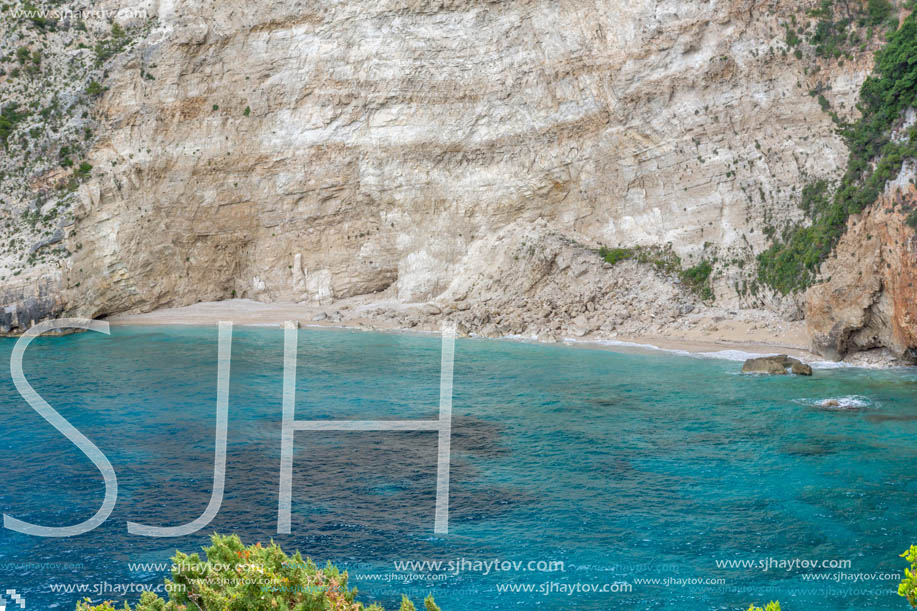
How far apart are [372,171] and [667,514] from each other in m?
35.5

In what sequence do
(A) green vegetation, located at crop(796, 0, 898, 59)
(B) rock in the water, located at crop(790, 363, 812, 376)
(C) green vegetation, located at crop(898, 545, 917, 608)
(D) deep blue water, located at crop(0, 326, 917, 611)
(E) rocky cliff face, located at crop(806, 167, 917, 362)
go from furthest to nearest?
1. (A) green vegetation, located at crop(796, 0, 898, 59)
2. (B) rock in the water, located at crop(790, 363, 812, 376)
3. (E) rocky cliff face, located at crop(806, 167, 917, 362)
4. (D) deep blue water, located at crop(0, 326, 917, 611)
5. (C) green vegetation, located at crop(898, 545, 917, 608)

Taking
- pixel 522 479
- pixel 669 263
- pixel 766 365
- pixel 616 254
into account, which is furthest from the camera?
pixel 616 254

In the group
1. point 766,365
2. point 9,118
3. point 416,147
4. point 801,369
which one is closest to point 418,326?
point 416,147

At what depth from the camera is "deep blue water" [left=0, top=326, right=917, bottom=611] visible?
1146cm

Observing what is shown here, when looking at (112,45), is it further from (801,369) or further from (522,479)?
(801,369)

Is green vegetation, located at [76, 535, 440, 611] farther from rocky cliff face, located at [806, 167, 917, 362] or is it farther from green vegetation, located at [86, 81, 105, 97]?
green vegetation, located at [86, 81, 105, 97]

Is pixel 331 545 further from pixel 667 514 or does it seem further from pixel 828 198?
pixel 828 198

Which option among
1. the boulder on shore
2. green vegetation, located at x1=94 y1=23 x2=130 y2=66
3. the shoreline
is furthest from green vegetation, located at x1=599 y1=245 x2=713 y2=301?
green vegetation, located at x1=94 y1=23 x2=130 y2=66

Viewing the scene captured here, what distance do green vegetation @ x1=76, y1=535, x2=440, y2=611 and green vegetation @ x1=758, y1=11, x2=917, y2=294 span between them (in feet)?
79.3

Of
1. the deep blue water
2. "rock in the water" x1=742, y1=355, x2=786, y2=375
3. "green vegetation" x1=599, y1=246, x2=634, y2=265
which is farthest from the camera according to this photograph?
"green vegetation" x1=599, y1=246, x2=634, y2=265

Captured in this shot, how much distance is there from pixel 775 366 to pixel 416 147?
85.6 ft

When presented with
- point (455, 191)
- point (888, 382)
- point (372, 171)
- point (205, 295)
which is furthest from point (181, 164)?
point (888, 382)

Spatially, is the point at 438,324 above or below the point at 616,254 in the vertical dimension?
below

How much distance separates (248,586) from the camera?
624 centimetres
